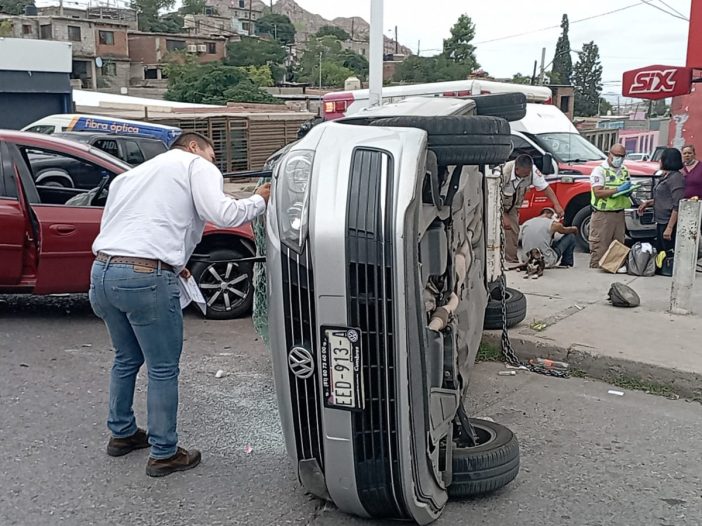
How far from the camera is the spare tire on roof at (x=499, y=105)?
15.1 feet

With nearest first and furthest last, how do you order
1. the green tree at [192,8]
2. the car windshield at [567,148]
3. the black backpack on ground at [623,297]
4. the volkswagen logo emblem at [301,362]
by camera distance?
1. the volkswagen logo emblem at [301,362]
2. the black backpack on ground at [623,297]
3. the car windshield at [567,148]
4. the green tree at [192,8]

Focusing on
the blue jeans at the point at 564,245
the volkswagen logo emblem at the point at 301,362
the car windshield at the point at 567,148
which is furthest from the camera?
the car windshield at the point at 567,148

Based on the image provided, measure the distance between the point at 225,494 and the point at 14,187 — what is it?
13.7ft

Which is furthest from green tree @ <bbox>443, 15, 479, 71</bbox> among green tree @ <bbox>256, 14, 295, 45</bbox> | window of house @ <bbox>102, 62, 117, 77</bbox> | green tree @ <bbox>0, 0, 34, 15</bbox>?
green tree @ <bbox>0, 0, 34, 15</bbox>

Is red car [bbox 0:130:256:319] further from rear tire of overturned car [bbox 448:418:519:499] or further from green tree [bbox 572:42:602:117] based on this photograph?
green tree [bbox 572:42:602:117]

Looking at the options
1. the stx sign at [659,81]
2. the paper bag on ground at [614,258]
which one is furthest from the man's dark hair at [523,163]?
the stx sign at [659,81]

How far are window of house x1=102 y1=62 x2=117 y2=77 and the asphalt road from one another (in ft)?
233

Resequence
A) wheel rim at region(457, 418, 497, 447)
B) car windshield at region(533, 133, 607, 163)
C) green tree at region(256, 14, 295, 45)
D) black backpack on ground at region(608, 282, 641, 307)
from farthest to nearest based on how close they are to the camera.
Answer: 1. green tree at region(256, 14, 295, 45)
2. car windshield at region(533, 133, 607, 163)
3. black backpack on ground at region(608, 282, 641, 307)
4. wheel rim at region(457, 418, 497, 447)

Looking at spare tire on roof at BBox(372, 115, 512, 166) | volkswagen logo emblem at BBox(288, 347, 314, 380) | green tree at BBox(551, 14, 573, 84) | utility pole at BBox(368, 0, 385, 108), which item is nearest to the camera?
volkswagen logo emblem at BBox(288, 347, 314, 380)

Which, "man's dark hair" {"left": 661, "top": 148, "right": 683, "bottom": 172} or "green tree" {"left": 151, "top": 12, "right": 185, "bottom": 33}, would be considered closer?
"man's dark hair" {"left": 661, "top": 148, "right": 683, "bottom": 172}

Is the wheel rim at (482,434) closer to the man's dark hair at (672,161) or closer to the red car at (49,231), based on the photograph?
the red car at (49,231)

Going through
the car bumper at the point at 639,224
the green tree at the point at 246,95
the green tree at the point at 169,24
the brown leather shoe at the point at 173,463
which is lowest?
the brown leather shoe at the point at 173,463

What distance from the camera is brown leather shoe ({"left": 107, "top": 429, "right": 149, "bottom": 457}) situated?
427 centimetres

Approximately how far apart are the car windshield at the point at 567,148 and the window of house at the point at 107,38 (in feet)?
237
